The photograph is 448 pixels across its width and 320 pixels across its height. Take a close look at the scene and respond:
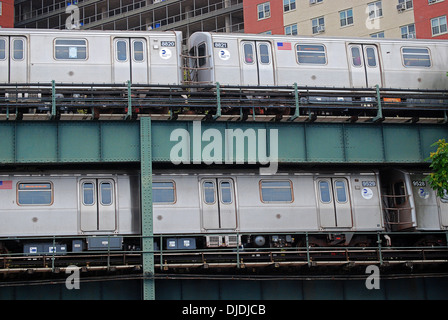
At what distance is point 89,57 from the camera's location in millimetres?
32375

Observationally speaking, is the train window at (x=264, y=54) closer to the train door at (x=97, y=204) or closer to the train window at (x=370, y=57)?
the train window at (x=370, y=57)

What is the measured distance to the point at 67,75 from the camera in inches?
1261

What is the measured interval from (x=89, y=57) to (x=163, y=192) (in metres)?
6.95

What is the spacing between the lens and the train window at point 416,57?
35.7 m

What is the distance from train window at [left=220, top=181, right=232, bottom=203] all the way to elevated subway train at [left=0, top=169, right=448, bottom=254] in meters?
0.04

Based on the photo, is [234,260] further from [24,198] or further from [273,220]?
[24,198]

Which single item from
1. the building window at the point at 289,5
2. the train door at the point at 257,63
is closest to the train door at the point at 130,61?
the train door at the point at 257,63

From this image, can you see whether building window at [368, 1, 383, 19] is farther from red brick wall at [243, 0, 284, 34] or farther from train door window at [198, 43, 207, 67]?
train door window at [198, 43, 207, 67]

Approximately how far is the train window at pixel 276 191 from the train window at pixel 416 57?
928cm

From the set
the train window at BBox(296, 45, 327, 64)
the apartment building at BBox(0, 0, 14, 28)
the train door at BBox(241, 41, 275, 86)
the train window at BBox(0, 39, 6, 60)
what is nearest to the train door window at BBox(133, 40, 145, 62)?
the train door at BBox(241, 41, 275, 86)

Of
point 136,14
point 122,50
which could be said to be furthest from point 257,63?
point 136,14

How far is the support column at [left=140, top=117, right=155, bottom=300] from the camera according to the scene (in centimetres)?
2727
